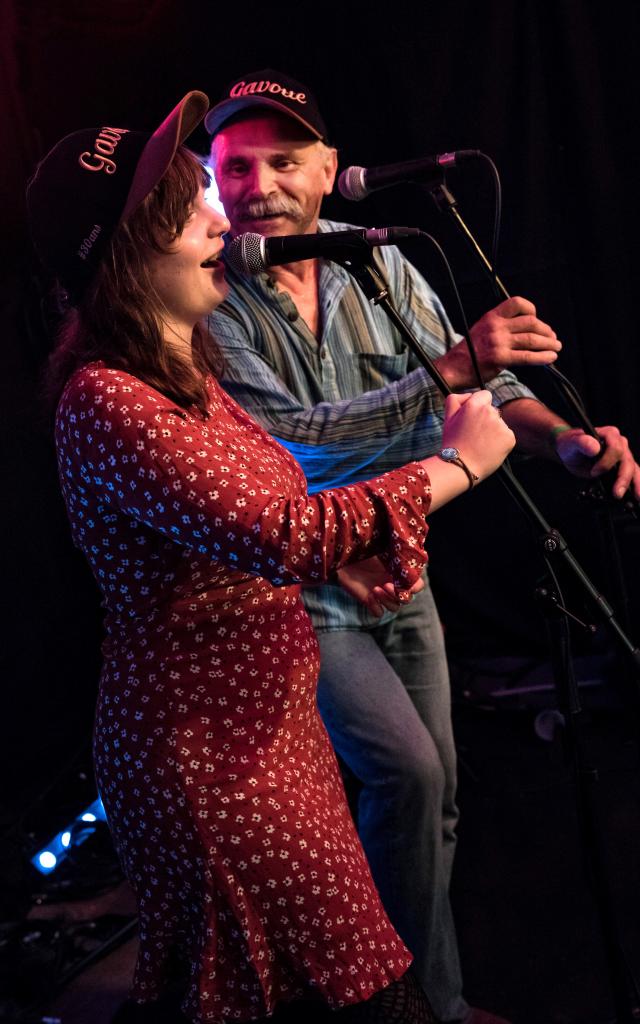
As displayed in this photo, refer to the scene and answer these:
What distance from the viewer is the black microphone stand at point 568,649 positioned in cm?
162

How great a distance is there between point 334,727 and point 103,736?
723 millimetres

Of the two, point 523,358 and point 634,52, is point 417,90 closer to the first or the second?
point 634,52

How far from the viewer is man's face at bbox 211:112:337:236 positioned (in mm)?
2365

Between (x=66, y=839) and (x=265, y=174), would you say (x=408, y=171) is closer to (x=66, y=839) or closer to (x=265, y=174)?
(x=265, y=174)

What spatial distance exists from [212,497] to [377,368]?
119 cm

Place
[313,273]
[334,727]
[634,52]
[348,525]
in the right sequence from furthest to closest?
[634,52], [313,273], [334,727], [348,525]

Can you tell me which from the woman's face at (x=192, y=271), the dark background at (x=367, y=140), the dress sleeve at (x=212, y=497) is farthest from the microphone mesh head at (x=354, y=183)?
the dark background at (x=367, y=140)

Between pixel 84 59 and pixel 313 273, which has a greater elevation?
pixel 84 59

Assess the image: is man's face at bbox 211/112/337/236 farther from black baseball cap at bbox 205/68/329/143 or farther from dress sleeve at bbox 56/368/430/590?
dress sleeve at bbox 56/368/430/590

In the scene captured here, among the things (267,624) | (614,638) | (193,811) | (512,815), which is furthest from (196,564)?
(512,815)

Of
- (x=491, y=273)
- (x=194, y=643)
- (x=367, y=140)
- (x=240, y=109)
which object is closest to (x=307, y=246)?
(x=491, y=273)

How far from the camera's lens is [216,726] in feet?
5.27

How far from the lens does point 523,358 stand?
1.81m

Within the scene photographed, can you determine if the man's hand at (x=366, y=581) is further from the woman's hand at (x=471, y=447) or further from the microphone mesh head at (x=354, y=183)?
the microphone mesh head at (x=354, y=183)
